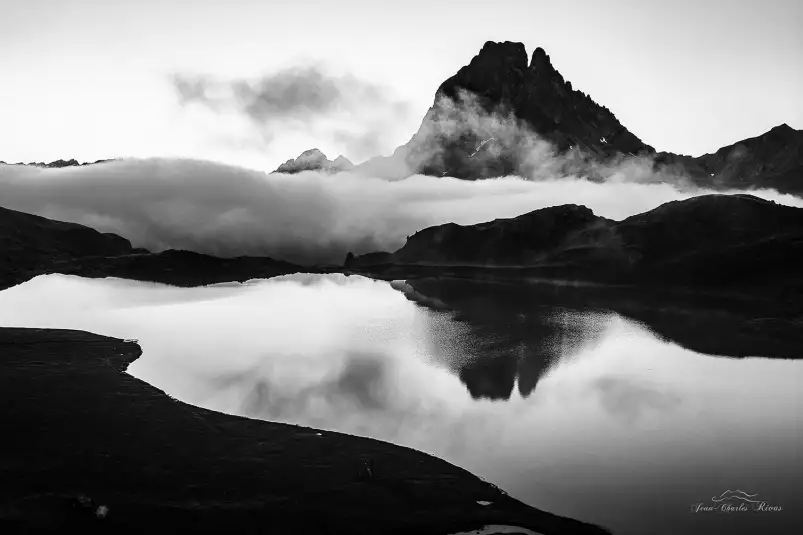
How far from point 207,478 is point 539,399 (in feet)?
136

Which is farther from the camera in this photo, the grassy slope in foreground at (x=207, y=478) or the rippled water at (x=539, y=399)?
the rippled water at (x=539, y=399)

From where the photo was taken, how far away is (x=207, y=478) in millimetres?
34406

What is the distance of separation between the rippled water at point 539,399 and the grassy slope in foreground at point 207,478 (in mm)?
4691

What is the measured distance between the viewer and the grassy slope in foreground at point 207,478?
95.9 ft

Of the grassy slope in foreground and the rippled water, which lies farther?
the rippled water

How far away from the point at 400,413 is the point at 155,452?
2547cm

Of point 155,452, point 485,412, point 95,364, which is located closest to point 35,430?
point 155,452

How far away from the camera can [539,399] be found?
62094mm

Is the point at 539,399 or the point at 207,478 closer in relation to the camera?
the point at 207,478

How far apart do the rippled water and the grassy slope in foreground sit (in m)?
4.69

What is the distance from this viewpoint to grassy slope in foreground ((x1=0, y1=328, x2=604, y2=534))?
29234mm

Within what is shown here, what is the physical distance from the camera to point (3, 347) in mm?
72812

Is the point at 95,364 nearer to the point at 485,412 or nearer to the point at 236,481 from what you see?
the point at 236,481

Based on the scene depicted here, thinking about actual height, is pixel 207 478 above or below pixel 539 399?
above
